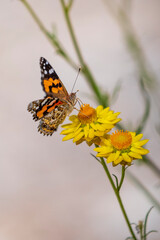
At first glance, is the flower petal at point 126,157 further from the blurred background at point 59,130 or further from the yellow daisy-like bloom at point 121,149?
the blurred background at point 59,130

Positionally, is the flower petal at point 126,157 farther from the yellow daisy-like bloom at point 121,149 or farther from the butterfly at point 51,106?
the butterfly at point 51,106

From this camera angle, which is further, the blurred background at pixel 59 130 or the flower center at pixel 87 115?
the blurred background at pixel 59 130

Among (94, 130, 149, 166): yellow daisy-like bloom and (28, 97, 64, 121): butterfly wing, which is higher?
(28, 97, 64, 121): butterfly wing

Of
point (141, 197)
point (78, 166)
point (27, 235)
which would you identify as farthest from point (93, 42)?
point (27, 235)

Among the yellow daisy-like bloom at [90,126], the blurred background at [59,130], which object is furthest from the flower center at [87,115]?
the blurred background at [59,130]

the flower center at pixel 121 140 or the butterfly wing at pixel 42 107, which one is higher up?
the butterfly wing at pixel 42 107

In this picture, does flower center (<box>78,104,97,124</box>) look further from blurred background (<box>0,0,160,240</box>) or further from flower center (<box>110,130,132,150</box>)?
blurred background (<box>0,0,160,240</box>)

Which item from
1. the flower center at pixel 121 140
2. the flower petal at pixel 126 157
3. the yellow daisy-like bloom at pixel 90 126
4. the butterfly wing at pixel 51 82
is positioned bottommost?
the flower petal at pixel 126 157

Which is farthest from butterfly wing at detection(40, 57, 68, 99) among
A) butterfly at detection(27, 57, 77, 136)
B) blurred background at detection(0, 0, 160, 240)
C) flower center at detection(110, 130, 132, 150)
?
blurred background at detection(0, 0, 160, 240)
